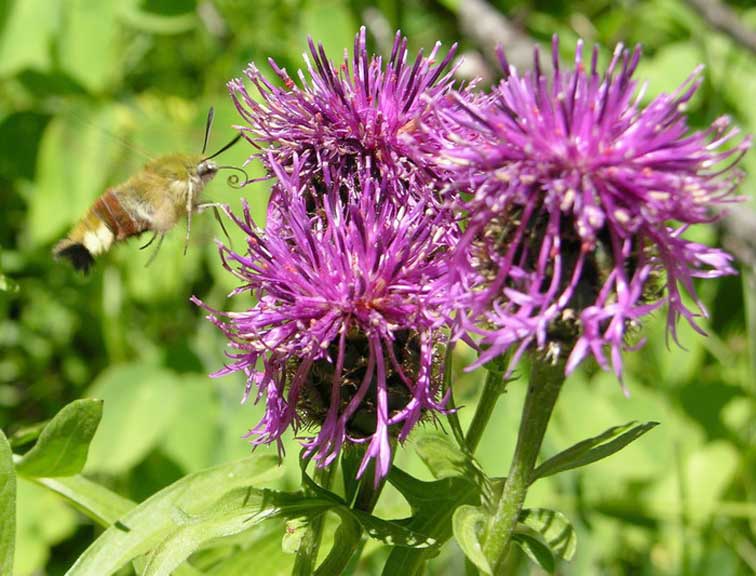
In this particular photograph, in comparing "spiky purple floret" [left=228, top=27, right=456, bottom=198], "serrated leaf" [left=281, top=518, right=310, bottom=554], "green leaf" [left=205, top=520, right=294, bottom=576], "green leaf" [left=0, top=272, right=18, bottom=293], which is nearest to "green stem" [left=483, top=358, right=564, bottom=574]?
"serrated leaf" [left=281, top=518, right=310, bottom=554]

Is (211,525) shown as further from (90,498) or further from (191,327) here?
(191,327)

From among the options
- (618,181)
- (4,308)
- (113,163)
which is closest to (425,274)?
(618,181)

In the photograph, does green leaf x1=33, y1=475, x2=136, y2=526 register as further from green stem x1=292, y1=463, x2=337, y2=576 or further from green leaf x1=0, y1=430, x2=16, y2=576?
green stem x1=292, y1=463, x2=337, y2=576

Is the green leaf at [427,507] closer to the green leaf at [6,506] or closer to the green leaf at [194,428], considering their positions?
the green leaf at [6,506]

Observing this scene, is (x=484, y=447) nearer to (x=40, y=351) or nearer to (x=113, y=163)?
(x=113, y=163)

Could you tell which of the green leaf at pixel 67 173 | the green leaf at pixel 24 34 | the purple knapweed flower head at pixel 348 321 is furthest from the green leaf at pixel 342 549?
the green leaf at pixel 24 34

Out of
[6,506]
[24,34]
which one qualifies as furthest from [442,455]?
[24,34]
